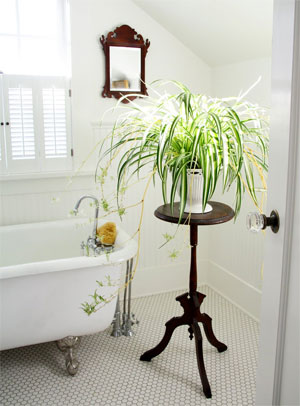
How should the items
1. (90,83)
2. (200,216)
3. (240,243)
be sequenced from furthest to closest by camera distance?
(240,243), (90,83), (200,216)

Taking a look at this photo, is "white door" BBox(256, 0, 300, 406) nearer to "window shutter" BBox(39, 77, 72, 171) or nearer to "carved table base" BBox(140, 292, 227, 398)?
"carved table base" BBox(140, 292, 227, 398)

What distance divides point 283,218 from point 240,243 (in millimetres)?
2106

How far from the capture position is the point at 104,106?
307cm

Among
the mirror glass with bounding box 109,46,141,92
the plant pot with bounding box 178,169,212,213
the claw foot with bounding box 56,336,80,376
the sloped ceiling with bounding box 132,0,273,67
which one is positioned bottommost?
the claw foot with bounding box 56,336,80,376

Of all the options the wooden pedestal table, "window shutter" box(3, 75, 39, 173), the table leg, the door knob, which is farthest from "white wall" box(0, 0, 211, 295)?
the door knob

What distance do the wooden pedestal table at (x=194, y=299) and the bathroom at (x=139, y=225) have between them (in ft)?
0.26

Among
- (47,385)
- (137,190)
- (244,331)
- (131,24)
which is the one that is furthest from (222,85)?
(47,385)

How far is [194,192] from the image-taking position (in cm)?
210

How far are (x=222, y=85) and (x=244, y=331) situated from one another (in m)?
1.76

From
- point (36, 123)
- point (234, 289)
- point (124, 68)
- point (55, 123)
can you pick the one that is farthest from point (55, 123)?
point (234, 289)

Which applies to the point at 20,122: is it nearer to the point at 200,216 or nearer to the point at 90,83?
the point at 90,83

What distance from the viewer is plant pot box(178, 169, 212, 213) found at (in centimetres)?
206

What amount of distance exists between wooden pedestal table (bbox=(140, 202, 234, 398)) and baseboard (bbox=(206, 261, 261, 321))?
513mm

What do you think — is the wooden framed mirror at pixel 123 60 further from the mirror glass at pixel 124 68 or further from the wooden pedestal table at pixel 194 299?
the wooden pedestal table at pixel 194 299
